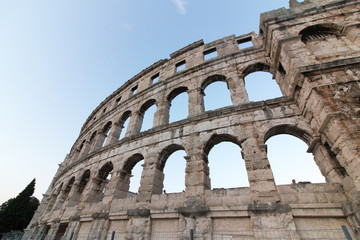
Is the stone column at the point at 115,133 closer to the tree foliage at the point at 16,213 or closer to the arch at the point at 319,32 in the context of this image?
the arch at the point at 319,32

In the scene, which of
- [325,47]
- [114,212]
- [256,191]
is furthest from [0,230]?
[325,47]

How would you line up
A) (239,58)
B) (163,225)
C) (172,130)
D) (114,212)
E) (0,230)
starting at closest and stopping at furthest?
(163,225), (114,212), (172,130), (239,58), (0,230)

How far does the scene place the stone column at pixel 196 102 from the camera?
7789 millimetres

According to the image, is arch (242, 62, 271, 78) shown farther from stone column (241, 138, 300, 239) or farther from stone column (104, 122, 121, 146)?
stone column (104, 122, 121, 146)

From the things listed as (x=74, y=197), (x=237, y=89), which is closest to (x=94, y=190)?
(x=74, y=197)

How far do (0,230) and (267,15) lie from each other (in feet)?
114

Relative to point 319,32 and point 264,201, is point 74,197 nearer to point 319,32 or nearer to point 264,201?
point 264,201

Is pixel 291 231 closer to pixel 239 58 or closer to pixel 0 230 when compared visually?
pixel 239 58

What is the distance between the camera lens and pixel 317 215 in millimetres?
4055

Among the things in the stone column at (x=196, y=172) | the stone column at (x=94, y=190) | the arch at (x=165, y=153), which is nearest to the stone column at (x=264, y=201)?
the stone column at (x=196, y=172)

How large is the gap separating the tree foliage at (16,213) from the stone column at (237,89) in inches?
1228

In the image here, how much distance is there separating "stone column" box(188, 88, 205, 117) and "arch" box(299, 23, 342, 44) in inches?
189

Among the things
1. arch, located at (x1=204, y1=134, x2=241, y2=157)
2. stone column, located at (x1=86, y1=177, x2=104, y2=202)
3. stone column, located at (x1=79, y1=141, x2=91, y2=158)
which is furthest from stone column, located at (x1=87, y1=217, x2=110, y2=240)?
stone column, located at (x1=79, y1=141, x2=91, y2=158)

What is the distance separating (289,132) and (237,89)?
2.85 meters
